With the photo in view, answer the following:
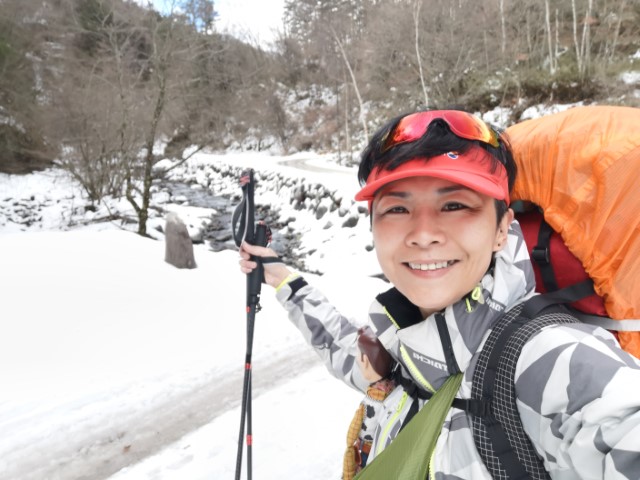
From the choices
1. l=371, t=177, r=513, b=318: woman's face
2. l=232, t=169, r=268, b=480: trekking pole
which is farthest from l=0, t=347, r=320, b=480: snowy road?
l=371, t=177, r=513, b=318: woman's face

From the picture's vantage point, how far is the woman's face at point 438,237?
3.18 feet

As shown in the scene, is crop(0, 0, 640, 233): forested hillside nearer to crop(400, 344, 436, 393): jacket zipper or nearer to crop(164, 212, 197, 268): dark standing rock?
crop(164, 212, 197, 268): dark standing rock

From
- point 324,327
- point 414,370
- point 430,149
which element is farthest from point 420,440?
point 324,327

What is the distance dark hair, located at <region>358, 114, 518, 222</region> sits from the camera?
3.30ft

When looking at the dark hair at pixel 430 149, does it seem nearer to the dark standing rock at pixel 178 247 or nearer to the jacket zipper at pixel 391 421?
the jacket zipper at pixel 391 421

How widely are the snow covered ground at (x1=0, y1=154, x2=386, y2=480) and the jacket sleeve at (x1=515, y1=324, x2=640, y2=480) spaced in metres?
2.04

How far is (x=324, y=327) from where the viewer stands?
1.72 meters

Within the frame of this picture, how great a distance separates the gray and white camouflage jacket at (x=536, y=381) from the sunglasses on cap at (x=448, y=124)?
0.27 m

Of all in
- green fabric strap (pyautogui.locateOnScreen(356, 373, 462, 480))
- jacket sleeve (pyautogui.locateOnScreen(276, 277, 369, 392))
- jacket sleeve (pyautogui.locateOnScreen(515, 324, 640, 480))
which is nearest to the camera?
jacket sleeve (pyautogui.locateOnScreen(515, 324, 640, 480))

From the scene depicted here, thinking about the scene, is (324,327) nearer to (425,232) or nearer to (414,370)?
(414,370)

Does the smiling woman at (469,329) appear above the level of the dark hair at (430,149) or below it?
below

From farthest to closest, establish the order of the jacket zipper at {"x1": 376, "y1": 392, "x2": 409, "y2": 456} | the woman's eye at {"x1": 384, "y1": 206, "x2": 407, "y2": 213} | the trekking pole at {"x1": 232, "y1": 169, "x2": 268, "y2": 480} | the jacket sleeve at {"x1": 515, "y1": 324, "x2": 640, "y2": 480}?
1. the trekking pole at {"x1": 232, "y1": 169, "x2": 268, "y2": 480}
2. the jacket zipper at {"x1": 376, "y1": 392, "x2": 409, "y2": 456}
3. the woman's eye at {"x1": 384, "y1": 206, "x2": 407, "y2": 213}
4. the jacket sleeve at {"x1": 515, "y1": 324, "x2": 640, "y2": 480}

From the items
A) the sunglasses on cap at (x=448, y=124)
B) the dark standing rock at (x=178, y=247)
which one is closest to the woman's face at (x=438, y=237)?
the sunglasses on cap at (x=448, y=124)

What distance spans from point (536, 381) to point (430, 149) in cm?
58
